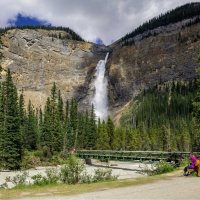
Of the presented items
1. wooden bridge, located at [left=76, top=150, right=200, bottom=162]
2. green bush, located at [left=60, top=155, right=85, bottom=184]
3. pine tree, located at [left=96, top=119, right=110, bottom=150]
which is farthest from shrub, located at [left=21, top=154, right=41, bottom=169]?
green bush, located at [left=60, top=155, right=85, bottom=184]

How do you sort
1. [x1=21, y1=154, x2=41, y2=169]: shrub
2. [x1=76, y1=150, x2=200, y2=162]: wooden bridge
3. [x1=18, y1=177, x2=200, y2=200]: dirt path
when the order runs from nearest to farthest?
[x1=18, y1=177, x2=200, y2=200]: dirt path, [x1=76, y1=150, x2=200, y2=162]: wooden bridge, [x1=21, y1=154, x2=41, y2=169]: shrub

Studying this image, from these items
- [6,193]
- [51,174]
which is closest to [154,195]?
[6,193]

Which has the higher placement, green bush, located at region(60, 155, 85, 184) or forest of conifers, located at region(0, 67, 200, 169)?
forest of conifers, located at region(0, 67, 200, 169)

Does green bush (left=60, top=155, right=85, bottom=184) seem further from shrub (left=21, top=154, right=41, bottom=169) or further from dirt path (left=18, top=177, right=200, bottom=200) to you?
shrub (left=21, top=154, right=41, bottom=169)

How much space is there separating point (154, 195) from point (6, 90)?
61.2 m

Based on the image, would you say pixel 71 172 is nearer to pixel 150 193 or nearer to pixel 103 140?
pixel 150 193

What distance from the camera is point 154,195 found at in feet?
55.7

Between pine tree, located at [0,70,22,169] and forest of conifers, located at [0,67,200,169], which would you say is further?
forest of conifers, located at [0,67,200,169]

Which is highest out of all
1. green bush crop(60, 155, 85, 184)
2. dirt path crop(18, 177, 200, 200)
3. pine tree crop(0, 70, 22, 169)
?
pine tree crop(0, 70, 22, 169)

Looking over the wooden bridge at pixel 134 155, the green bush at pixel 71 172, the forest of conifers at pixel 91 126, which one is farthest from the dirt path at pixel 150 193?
the wooden bridge at pixel 134 155

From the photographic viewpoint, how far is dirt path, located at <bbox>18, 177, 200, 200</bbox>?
54.2 ft

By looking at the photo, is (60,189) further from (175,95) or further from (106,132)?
(175,95)

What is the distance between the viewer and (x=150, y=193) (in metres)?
17.6

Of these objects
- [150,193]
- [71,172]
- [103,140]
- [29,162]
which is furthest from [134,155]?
[103,140]
